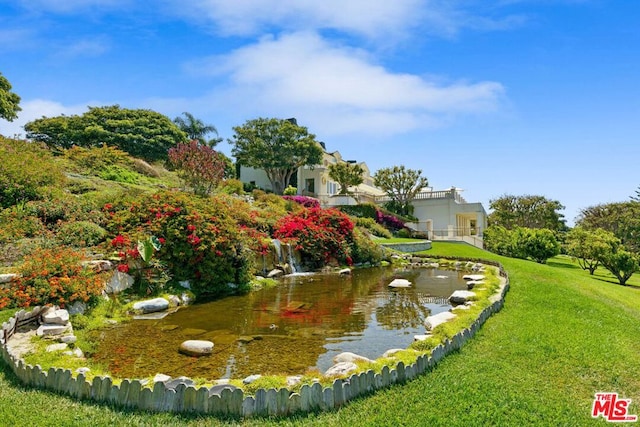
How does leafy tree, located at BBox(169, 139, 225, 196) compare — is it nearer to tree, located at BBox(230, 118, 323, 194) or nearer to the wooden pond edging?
the wooden pond edging

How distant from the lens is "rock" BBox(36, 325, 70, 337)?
641 cm

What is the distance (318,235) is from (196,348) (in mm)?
11757

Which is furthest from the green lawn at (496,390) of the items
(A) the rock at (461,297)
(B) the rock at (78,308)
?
(B) the rock at (78,308)

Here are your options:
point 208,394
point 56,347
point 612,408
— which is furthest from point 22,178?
point 612,408


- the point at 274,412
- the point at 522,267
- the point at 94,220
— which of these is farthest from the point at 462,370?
the point at 522,267

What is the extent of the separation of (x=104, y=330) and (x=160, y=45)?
731 cm

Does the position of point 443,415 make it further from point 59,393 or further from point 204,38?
point 204,38

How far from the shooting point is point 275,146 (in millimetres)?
38344

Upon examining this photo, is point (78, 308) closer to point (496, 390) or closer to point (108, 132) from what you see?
point (496, 390)

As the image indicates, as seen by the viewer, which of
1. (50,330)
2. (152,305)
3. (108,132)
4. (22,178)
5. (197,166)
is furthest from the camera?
(108,132)

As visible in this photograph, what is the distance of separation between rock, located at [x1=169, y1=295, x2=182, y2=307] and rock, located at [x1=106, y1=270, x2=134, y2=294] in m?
1.10

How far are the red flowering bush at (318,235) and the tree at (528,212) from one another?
39.1 meters

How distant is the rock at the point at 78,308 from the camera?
7848 mm

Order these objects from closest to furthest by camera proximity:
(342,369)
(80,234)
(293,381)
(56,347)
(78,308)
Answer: (293,381)
(342,369)
(56,347)
(78,308)
(80,234)
